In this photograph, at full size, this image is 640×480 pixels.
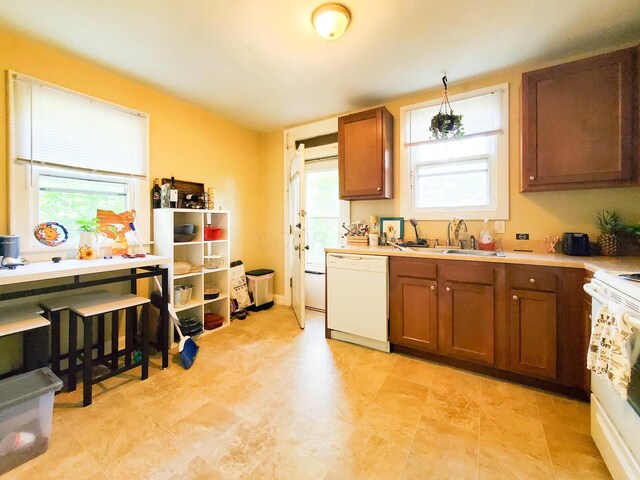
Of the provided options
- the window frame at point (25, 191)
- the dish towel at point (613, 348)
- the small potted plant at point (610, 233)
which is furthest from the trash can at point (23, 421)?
the small potted plant at point (610, 233)

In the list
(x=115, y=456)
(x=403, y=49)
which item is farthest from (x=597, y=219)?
(x=115, y=456)

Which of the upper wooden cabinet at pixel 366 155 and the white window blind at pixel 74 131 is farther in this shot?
the upper wooden cabinet at pixel 366 155

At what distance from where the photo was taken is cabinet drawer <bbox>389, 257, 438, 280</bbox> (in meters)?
2.25

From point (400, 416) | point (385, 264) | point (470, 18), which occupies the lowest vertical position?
point (400, 416)

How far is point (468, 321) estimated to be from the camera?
213 centimetres

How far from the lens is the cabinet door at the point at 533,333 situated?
1.84 metres

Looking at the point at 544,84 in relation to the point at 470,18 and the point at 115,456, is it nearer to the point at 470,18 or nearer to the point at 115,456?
the point at 470,18

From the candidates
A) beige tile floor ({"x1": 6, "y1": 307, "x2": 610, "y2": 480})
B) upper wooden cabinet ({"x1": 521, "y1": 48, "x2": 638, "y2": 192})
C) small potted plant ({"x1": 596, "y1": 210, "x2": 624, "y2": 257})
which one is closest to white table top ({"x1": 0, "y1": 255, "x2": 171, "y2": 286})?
beige tile floor ({"x1": 6, "y1": 307, "x2": 610, "y2": 480})

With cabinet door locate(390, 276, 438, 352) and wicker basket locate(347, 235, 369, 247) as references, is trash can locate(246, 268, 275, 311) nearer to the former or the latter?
wicker basket locate(347, 235, 369, 247)

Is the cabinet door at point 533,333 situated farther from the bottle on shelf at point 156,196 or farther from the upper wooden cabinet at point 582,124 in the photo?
the bottle on shelf at point 156,196

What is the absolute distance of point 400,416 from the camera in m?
1.67

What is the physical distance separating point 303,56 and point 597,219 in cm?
274

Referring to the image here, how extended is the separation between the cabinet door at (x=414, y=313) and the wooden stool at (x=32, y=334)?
2.47m

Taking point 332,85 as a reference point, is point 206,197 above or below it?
below
